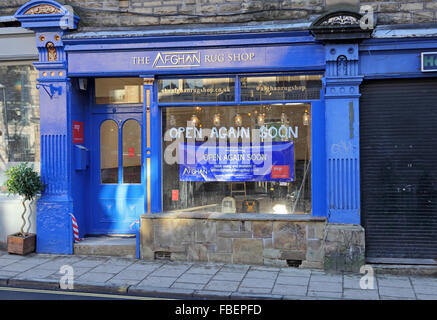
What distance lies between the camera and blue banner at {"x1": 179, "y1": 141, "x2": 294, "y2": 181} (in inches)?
363

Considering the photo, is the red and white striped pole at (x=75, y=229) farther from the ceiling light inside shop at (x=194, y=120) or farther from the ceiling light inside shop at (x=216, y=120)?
the ceiling light inside shop at (x=216, y=120)

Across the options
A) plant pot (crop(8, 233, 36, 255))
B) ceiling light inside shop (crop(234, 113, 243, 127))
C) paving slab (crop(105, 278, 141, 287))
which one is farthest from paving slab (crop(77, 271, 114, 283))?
ceiling light inside shop (crop(234, 113, 243, 127))

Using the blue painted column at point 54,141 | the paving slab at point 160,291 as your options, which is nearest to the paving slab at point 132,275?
the paving slab at point 160,291

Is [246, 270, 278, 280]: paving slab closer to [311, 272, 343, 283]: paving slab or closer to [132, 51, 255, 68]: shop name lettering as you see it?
[311, 272, 343, 283]: paving slab

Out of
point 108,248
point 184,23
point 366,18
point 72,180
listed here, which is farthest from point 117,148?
point 366,18

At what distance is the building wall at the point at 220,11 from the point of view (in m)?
8.74

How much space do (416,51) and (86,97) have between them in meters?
6.78

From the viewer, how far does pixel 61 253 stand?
962 centimetres

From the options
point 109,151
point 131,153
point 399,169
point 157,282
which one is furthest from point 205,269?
point 399,169

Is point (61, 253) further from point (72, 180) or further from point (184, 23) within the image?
point (184, 23)

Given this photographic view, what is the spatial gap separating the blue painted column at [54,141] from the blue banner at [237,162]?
241 cm

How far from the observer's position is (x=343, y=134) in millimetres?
8711

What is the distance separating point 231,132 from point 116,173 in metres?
2.81
